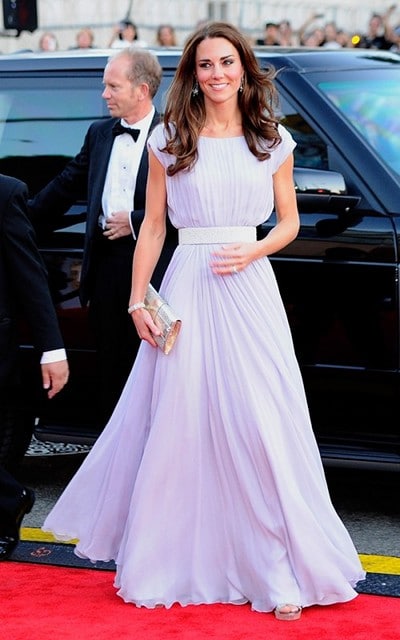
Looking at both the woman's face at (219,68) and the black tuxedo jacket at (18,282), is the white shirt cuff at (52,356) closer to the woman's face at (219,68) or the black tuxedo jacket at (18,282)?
the black tuxedo jacket at (18,282)

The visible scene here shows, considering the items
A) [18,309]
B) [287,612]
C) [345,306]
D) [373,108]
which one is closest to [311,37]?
[373,108]

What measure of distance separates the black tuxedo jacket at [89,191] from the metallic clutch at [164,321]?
109 centimetres

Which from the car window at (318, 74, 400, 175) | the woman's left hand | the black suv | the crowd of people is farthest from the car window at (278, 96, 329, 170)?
the crowd of people

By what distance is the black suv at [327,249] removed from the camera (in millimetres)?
5508

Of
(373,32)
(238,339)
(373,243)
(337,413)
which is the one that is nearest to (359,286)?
(373,243)

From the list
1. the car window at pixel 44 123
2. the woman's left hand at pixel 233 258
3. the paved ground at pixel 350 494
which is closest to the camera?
the woman's left hand at pixel 233 258

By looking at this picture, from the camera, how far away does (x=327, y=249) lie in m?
5.57

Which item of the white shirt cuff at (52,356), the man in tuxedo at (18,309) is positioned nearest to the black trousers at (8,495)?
the man in tuxedo at (18,309)

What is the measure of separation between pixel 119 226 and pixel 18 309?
847mm

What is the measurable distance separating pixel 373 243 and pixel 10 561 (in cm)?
182

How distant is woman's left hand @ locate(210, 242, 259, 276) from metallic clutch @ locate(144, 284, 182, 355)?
0.20 metres

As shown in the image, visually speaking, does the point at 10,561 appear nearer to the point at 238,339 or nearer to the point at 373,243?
the point at 238,339

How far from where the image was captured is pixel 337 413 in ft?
18.6

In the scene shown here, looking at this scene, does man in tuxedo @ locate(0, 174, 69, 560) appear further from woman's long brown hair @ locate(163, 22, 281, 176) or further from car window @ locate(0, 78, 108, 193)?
car window @ locate(0, 78, 108, 193)
